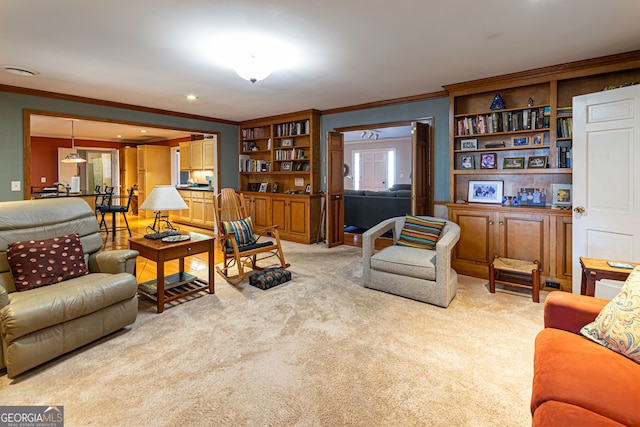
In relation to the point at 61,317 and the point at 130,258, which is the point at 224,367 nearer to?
→ the point at 61,317

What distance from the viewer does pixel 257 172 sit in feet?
22.8

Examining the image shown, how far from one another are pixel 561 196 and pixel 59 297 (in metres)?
4.76

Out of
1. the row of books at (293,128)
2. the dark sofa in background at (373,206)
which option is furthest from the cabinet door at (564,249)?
the row of books at (293,128)

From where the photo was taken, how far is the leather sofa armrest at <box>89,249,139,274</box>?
9.01ft

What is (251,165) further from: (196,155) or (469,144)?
(469,144)

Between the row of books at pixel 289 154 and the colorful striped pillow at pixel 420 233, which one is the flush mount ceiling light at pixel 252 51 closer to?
the colorful striped pillow at pixel 420 233

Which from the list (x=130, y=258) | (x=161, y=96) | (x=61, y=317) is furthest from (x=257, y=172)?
(x=61, y=317)

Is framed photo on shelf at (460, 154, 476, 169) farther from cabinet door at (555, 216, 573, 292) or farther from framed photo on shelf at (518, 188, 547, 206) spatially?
cabinet door at (555, 216, 573, 292)

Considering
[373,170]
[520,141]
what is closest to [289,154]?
[520,141]

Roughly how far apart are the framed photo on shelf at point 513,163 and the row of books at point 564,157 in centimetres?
38

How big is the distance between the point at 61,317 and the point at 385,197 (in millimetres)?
5214

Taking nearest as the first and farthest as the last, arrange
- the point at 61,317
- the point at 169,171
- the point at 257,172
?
the point at 61,317 < the point at 257,172 < the point at 169,171

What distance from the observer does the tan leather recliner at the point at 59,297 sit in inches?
79.2

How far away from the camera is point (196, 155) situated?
802 cm
